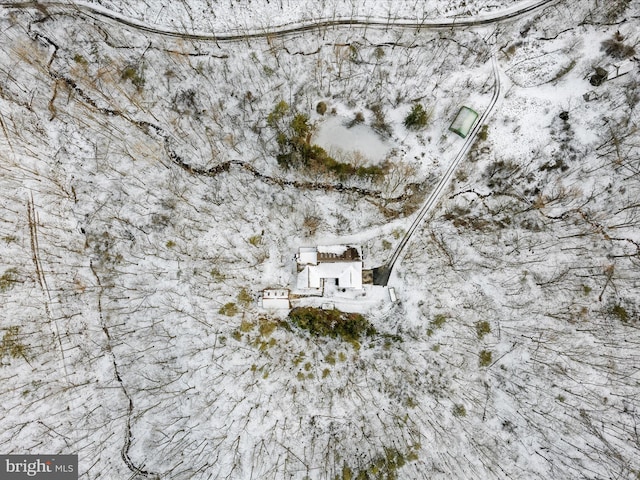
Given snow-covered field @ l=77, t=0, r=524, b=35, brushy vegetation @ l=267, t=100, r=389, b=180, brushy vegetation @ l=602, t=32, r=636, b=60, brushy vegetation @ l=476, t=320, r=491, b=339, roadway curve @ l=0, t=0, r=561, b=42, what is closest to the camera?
brushy vegetation @ l=602, t=32, r=636, b=60

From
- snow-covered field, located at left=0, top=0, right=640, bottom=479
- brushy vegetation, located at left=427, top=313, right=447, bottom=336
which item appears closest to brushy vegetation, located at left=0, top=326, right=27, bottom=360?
snow-covered field, located at left=0, top=0, right=640, bottom=479

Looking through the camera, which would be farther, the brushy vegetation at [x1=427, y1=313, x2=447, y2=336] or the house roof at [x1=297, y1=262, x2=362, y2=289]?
the brushy vegetation at [x1=427, y1=313, x2=447, y2=336]

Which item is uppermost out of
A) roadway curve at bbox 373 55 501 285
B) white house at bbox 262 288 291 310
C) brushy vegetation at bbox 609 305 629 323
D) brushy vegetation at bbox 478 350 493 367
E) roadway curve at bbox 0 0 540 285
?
roadway curve at bbox 0 0 540 285

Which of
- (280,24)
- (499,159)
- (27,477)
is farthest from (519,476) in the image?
(280,24)

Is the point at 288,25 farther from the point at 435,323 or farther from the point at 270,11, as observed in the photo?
the point at 435,323

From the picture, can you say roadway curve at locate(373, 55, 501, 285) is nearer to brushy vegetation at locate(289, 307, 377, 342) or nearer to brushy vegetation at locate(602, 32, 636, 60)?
brushy vegetation at locate(289, 307, 377, 342)

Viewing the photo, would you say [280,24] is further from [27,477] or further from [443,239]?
[27,477]

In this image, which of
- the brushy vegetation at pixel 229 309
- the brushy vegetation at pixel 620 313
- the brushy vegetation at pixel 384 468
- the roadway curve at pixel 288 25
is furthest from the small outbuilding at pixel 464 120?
the brushy vegetation at pixel 384 468

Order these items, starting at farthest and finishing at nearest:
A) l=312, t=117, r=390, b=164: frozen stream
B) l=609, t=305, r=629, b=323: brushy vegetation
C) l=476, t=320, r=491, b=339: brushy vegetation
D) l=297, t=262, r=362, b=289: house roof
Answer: l=312, t=117, r=390, b=164: frozen stream < l=476, t=320, r=491, b=339: brushy vegetation < l=609, t=305, r=629, b=323: brushy vegetation < l=297, t=262, r=362, b=289: house roof
